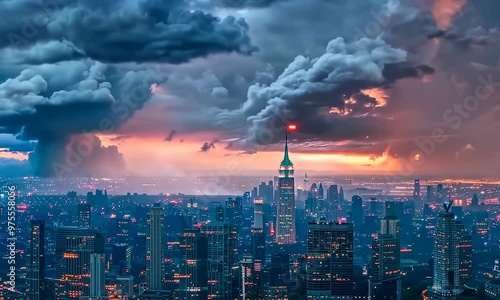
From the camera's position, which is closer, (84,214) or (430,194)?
(430,194)

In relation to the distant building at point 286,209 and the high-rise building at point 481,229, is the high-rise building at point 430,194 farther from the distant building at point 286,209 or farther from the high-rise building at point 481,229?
the distant building at point 286,209

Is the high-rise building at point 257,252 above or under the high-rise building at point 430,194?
under

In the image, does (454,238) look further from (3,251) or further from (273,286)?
(3,251)

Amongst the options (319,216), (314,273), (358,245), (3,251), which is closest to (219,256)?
(314,273)

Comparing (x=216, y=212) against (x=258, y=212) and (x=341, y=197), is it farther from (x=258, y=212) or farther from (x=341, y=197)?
(x=341, y=197)

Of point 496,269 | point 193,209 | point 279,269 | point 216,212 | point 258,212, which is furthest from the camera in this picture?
point 258,212

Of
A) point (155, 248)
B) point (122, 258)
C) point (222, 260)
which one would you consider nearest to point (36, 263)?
point (122, 258)

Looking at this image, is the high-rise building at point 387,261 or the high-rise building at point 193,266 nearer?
the high-rise building at point 193,266

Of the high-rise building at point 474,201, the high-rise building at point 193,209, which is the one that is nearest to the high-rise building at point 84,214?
the high-rise building at point 193,209
